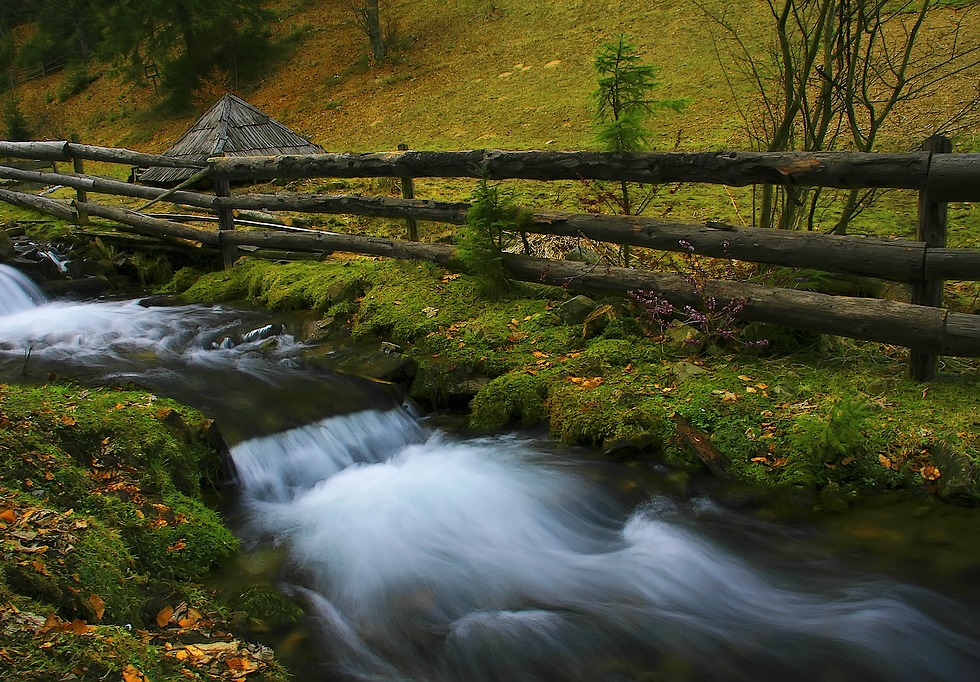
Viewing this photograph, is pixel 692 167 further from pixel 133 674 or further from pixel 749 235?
pixel 133 674

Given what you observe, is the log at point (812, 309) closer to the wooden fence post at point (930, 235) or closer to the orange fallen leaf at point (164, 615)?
the wooden fence post at point (930, 235)

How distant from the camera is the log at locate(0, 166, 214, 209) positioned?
10.3 m

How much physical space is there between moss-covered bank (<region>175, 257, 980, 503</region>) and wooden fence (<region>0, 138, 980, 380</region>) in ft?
1.12

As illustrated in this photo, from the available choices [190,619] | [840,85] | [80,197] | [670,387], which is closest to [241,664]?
[190,619]

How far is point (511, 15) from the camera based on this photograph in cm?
2667

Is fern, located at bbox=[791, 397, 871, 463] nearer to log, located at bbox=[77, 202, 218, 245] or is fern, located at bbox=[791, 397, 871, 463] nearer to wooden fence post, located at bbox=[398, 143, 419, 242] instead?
wooden fence post, located at bbox=[398, 143, 419, 242]

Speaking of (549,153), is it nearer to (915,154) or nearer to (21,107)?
(915,154)

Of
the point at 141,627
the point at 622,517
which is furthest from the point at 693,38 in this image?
the point at 141,627

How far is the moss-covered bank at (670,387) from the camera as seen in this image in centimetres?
483

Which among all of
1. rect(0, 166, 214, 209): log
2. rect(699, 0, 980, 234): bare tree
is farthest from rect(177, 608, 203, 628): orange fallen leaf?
rect(0, 166, 214, 209): log

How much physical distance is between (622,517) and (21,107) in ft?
119

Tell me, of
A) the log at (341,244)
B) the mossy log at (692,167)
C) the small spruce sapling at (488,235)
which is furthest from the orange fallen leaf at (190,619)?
the log at (341,244)

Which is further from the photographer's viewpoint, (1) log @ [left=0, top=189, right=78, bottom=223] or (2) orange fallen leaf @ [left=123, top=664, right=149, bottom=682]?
(1) log @ [left=0, top=189, right=78, bottom=223]

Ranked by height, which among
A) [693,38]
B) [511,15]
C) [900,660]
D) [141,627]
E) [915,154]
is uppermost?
[511,15]
